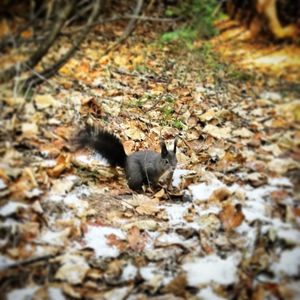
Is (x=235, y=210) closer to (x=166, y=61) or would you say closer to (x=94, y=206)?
(x=94, y=206)

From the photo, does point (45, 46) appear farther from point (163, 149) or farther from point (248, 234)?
point (248, 234)

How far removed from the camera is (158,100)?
1.90 m

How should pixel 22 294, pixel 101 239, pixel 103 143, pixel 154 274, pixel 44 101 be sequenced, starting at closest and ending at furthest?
pixel 22 294
pixel 154 274
pixel 101 239
pixel 103 143
pixel 44 101

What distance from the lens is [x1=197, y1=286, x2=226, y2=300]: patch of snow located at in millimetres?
1405

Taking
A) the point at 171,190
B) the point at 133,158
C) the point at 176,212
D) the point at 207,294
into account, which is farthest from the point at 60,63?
the point at 207,294

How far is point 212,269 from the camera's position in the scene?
153 cm

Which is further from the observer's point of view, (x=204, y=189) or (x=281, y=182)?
(x=204, y=189)

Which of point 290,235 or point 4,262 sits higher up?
point 290,235

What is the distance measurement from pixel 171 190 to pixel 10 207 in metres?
0.89

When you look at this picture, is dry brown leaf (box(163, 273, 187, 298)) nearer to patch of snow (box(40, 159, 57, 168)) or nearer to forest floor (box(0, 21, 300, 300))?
forest floor (box(0, 21, 300, 300))

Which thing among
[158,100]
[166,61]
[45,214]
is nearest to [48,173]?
[45,214]

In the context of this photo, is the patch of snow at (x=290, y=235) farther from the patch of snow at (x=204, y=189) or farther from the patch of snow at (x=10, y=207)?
the patch of snow at (x=10, y=207)

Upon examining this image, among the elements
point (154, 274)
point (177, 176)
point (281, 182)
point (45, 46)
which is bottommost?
point (154, 274)

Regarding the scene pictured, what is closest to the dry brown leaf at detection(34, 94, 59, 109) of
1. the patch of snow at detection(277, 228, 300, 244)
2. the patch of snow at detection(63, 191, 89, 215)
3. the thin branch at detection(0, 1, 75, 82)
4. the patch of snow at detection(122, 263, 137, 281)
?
the thin branch at detection(0, 1, 75, 82)
